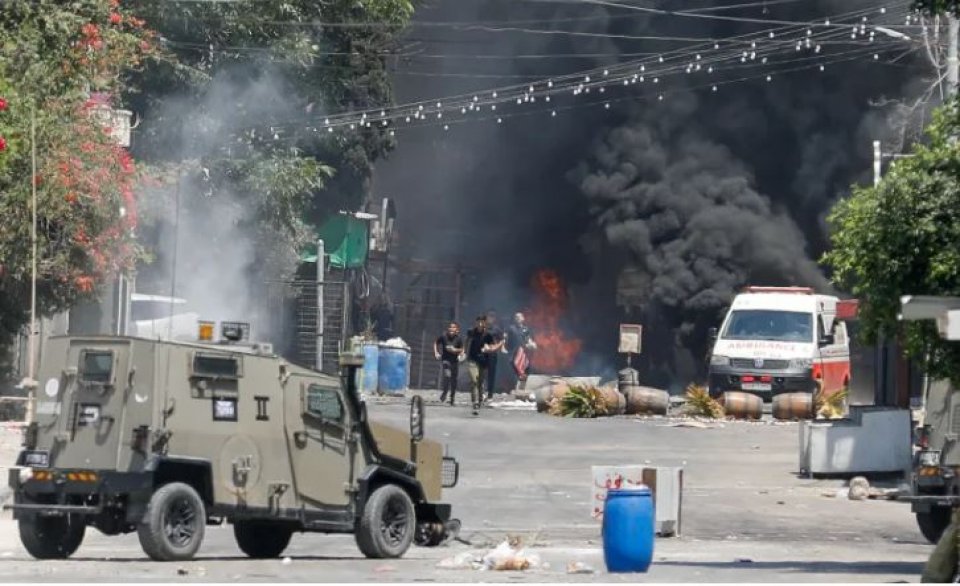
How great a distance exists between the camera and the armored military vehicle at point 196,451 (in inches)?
551

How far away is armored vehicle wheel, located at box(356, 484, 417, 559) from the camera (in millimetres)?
15297

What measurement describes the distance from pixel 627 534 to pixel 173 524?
11.6ft

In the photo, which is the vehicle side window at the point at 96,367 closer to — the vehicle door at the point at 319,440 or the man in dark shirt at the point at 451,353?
the vehicle door at the point at 319,440

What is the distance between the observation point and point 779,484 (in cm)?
2294

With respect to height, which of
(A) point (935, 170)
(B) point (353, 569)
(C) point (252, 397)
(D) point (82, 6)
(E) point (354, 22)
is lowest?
(B) point (353, 569)

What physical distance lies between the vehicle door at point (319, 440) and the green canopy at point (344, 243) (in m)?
33.0

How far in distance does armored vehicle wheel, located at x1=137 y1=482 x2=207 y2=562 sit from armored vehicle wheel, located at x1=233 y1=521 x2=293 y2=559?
1.56m

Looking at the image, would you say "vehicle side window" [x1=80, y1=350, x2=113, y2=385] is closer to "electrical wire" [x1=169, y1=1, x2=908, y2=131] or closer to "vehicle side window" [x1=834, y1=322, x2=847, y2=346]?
"vehicle side window" [x1=834, y1=322, x2=847, y2=346]

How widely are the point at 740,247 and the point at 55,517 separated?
104 ft

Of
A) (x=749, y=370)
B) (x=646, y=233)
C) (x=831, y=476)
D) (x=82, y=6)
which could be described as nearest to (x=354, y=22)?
(x=646, y=233)

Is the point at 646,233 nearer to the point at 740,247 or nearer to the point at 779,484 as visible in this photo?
the point at 740,247

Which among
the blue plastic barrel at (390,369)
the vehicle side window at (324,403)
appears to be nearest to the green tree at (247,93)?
the blue plastic barrel at (390,369)

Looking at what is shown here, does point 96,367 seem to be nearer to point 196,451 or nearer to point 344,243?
point 196,451

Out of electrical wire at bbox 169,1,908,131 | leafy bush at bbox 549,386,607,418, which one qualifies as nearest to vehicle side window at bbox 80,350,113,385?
leafy bush at bbox 549,386,607,418
